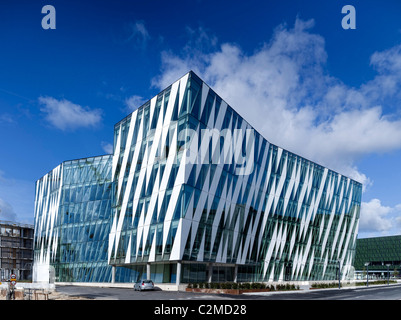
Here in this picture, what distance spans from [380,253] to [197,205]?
13729 cm

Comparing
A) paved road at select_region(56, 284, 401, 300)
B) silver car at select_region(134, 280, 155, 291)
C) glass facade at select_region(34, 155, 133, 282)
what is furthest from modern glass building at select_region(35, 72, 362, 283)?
paved road at select_region(56, 284, 401, 300)

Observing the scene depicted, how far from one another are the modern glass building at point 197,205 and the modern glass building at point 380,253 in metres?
88.2

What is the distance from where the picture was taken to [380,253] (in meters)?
156

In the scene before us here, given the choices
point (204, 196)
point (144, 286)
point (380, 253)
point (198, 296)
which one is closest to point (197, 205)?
point (204, 196)

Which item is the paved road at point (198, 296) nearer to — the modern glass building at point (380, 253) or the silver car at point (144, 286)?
the silver car at point (144, 286)

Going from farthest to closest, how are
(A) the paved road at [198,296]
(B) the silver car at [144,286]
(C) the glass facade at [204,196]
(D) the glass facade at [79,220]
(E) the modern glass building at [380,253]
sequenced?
1. (E) the modern glass building at [380,253]
2. (D) the glass facade at [79,220]
3. (C) the glass facade at [204,196]
4. (B) the silver car at [144,286]
5. (A) the paved road at [198,296]

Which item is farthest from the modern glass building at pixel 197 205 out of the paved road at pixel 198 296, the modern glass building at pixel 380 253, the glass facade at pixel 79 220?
the modern glass building at pixel 380 253

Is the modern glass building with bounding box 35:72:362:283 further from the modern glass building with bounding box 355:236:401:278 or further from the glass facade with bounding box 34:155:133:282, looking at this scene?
the modern glass building with bounding box 355:236:401:278

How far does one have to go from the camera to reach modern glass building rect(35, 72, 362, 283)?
42438 millimetres

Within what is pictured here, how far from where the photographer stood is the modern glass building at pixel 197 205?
42.4 m

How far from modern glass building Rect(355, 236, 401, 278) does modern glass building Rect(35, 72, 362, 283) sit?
3472 inches

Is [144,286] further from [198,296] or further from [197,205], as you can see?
[197,205]
